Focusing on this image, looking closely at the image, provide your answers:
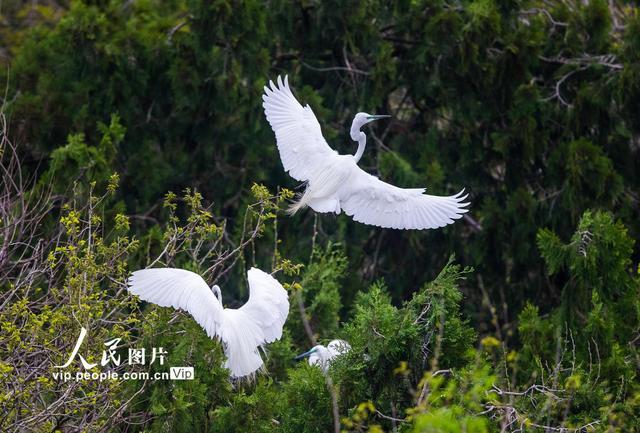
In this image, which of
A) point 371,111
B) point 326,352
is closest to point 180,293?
point 326,352

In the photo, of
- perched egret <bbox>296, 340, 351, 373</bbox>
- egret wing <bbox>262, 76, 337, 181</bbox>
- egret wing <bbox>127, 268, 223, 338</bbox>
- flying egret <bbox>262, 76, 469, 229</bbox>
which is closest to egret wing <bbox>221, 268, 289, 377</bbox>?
egret wing <bbox>127, 268, 223, 338</bbox>

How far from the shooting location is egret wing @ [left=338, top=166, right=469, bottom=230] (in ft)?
22.3

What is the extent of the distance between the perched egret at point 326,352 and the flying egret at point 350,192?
2.40 ft

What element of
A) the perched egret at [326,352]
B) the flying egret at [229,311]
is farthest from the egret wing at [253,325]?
the perched egret at [326,352]

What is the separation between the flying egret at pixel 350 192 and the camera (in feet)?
22.3

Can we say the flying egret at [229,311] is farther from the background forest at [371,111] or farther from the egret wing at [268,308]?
the background forest at [371,111]

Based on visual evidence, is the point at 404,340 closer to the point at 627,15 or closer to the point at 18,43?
the point at 627,15

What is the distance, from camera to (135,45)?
9.84m

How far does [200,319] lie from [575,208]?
4382 millimetres

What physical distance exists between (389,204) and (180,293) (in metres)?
1.69

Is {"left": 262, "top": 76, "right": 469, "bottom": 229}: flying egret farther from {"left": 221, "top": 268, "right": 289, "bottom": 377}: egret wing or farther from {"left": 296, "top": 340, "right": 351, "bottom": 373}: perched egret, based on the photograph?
{"left": 221, "top": 268, "right": 289, "bottom": 377}: egret wing

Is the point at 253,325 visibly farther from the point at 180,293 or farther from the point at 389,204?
the point at 389,204

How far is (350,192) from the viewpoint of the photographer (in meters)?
6.90

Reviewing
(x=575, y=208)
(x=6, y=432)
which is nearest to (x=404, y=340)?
(x=6, y=432)
